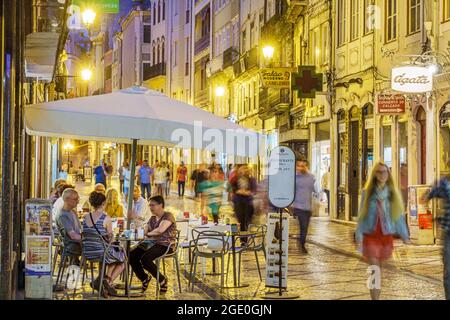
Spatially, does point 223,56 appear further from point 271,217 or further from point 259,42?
point 271,217

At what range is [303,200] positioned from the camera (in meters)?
17.7

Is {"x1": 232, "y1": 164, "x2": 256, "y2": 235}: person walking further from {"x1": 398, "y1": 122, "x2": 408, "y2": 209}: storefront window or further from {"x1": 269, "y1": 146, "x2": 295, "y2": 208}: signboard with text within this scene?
{"x1": 269, "y1": 146, "x2": 295, "y2": 208}: signboard with text

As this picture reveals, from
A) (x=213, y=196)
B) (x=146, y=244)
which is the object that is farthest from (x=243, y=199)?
(x=146, y=244)

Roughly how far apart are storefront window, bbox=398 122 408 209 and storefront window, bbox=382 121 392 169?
0.62m

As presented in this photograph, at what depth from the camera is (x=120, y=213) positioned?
1515 centimetres

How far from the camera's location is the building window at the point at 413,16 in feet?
74.8

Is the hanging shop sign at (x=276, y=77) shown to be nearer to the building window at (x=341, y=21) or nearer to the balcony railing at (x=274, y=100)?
the building window at (x=341, y=21)

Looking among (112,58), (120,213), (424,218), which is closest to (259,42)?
(424,218)

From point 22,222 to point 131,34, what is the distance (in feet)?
260

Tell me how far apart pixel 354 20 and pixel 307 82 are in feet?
8.09

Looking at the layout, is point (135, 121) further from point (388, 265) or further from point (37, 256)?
point (388, 265)

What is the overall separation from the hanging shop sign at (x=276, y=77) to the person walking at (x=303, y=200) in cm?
1436

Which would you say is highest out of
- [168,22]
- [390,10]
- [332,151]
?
[168,22]

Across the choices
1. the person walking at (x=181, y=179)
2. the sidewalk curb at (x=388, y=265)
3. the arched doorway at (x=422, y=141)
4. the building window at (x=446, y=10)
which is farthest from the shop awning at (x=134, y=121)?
the person walking at (x=181, y=179)
